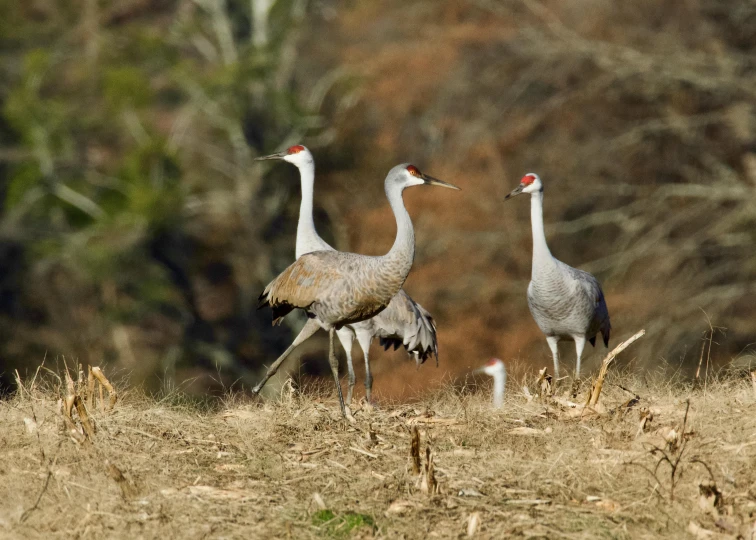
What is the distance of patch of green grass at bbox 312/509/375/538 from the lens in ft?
15.4

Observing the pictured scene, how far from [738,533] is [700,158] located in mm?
11941

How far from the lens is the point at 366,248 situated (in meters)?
17.9

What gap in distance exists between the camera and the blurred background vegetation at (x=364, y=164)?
1477 cm

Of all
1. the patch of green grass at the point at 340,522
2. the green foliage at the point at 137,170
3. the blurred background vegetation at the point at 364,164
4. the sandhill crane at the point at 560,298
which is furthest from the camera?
the green foliage at the point at 137,170

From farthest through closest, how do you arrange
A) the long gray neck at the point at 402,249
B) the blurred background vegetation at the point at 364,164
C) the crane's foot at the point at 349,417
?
1. the blurred background vegetation at the point at 364,164
2. the long gray neck at the point at 402,249
3. the crane's foot at the point at 349,417

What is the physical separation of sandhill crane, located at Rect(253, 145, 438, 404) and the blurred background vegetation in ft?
15.9

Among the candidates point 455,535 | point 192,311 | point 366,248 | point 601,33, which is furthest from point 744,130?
point 455,535

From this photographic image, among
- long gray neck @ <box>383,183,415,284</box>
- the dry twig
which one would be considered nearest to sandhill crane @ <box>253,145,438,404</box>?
long gray neck @ <box>383,183,415,284</box>

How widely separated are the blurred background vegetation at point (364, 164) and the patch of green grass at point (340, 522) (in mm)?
8926

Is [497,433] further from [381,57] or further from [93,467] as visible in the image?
[381,57]

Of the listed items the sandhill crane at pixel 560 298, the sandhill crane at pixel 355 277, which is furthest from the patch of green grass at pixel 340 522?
the sandhill crane at pixel 560 298

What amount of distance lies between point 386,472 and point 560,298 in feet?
9.84

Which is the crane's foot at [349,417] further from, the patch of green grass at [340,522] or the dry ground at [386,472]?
the patch of green grass at [340,522]

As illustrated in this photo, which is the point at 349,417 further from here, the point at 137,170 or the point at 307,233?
the point at 137,170
